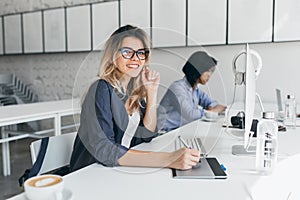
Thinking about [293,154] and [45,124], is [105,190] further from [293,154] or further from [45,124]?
[45,124]

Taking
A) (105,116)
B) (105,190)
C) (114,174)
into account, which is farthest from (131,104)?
(105,190)

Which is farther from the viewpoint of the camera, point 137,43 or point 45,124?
point 45,124

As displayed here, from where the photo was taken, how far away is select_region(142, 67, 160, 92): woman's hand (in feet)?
4.24

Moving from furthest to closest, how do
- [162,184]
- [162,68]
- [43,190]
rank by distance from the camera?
[162,68], [162,184], [43,190]

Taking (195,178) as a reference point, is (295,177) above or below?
below

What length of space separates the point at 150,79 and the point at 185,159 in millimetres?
422

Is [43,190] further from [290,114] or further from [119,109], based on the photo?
[290,114]

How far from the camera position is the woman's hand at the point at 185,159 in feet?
3.40

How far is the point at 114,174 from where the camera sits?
3.32ft

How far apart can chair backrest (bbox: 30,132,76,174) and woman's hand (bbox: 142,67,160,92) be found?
18.5 inches

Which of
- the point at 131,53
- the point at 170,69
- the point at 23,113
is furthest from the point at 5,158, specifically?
the point at 131,53

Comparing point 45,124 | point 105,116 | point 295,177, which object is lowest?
point 45,124

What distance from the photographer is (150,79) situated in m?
1.33

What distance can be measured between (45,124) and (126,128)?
13.1 ft
